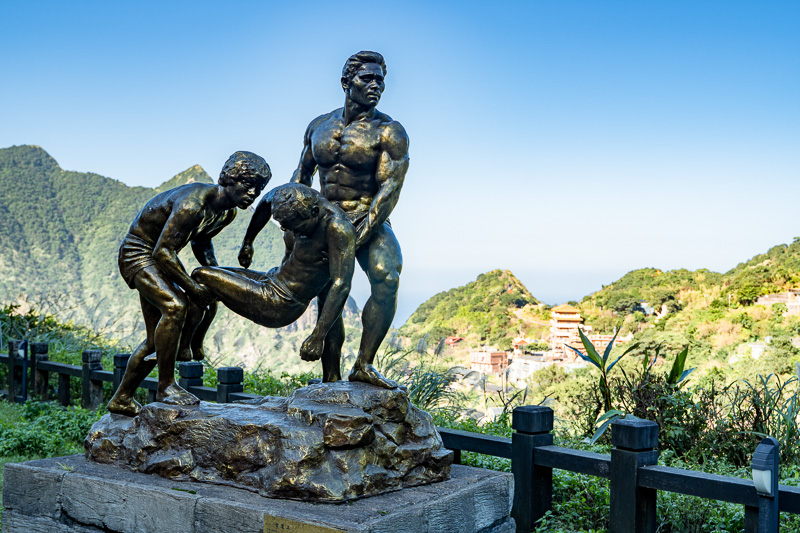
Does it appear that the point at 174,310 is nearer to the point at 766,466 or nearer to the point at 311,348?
the point at 311,348

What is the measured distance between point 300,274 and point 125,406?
144 centimetres

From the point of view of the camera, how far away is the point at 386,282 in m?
4.32

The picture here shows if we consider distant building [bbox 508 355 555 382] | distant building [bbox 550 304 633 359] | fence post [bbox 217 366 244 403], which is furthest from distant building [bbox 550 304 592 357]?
fence post [bbox 217 366 244 403]

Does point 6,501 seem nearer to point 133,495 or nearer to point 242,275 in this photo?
point 133,495

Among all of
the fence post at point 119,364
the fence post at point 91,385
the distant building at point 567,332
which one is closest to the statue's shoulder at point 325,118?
the fence post at point 119,364

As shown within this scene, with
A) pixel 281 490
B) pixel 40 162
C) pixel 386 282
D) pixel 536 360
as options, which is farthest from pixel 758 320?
pixel 40 162

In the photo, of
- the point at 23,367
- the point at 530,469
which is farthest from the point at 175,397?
the point at 23,367

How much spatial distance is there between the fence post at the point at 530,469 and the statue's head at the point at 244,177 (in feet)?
7.45

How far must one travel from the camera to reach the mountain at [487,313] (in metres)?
13.9

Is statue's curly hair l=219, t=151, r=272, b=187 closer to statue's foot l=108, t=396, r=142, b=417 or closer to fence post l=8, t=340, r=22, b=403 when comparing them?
statue's foot l=108, t=396, r=142, b=417

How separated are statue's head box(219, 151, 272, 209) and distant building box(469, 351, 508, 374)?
7441 mm

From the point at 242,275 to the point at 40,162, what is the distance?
134 ft

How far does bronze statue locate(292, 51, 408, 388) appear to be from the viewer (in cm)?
434

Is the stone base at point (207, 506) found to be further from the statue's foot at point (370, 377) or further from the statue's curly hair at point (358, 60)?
the statue's curly hair at point (358, 60)
